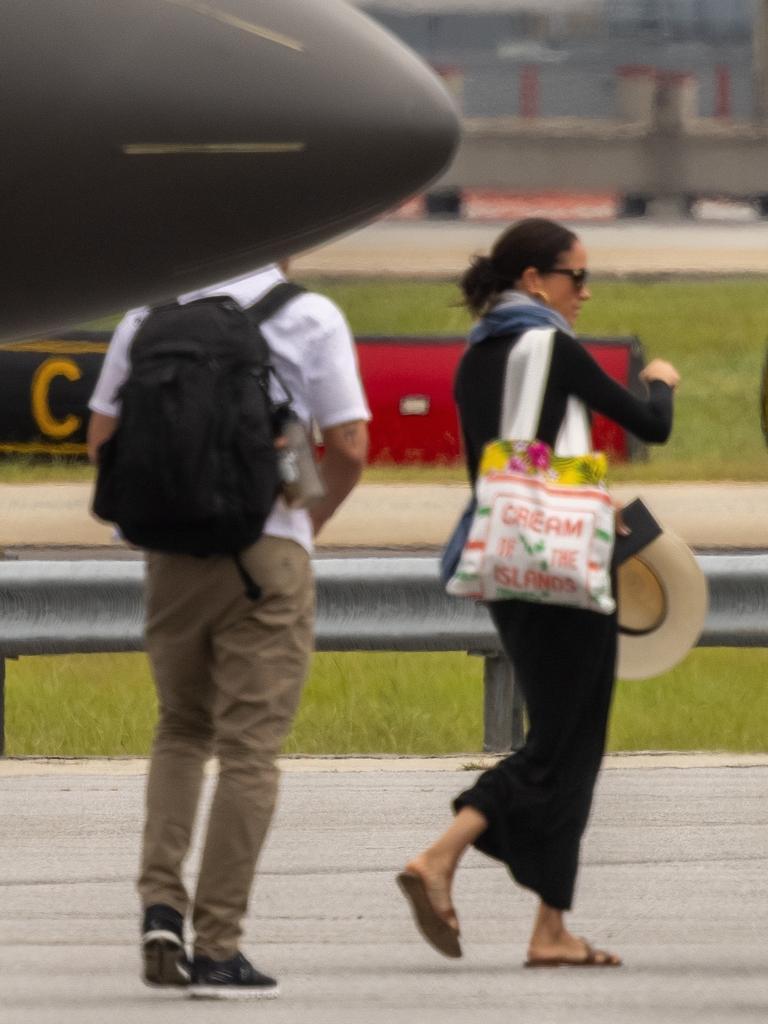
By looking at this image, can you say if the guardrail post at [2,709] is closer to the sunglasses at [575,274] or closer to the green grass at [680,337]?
the sunglasses at [575,274]

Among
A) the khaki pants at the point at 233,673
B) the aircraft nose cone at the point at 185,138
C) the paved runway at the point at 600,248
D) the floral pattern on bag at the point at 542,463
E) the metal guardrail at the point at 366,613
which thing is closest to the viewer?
the aircraft nose cone at the point at 185,138

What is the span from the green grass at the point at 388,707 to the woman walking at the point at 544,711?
7.48 feet

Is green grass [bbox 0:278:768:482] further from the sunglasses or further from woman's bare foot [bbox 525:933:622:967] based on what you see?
woman's bare foot [bbox 525:933:622:967]

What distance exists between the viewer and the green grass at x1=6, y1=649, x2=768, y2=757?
742 cm

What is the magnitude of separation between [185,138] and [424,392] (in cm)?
1295

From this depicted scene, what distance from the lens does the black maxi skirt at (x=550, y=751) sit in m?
4.95

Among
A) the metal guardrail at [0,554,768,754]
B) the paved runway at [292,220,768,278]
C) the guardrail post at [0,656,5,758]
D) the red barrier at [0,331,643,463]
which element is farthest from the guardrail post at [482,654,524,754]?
the paved runway at [292,220,768,278]

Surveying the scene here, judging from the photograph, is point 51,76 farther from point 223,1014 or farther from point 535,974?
point 535,974

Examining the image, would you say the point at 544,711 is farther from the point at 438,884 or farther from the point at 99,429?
the point at 99,429

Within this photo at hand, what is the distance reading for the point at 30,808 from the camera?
255 inches

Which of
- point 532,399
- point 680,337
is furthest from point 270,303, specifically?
point 680,337

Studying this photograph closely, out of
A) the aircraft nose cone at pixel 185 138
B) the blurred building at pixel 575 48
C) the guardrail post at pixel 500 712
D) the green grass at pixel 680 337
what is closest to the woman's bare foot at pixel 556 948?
the guardrail post at pixel 500 712

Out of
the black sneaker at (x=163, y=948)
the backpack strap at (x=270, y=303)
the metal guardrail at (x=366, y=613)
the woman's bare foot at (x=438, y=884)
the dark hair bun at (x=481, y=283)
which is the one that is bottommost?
the black sneaker at (x=163, y=948)

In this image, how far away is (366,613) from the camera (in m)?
7.12
